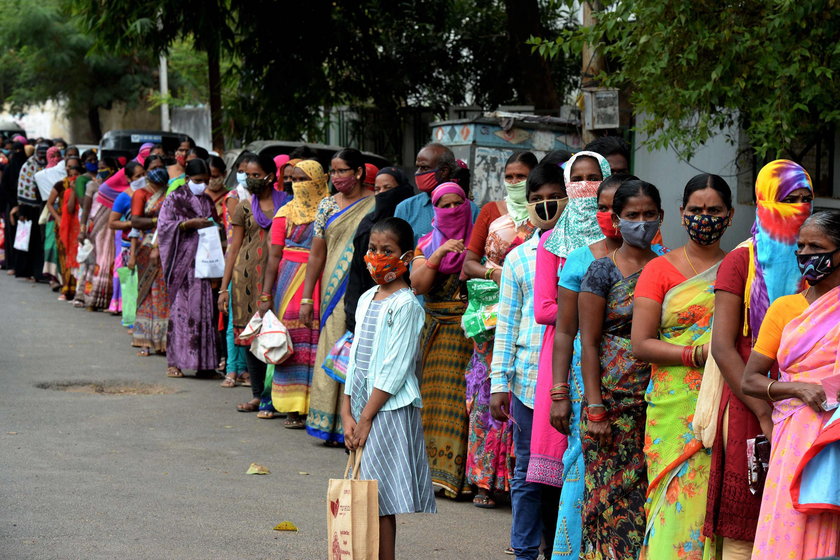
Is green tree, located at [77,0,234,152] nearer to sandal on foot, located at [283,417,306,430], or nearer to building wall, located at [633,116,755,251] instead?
building wall, located at [633,116,755,251]

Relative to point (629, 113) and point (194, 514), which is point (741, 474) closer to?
point (194, 514)

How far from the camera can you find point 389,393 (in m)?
5.27

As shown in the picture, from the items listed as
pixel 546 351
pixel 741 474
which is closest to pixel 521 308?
pixel 546 351

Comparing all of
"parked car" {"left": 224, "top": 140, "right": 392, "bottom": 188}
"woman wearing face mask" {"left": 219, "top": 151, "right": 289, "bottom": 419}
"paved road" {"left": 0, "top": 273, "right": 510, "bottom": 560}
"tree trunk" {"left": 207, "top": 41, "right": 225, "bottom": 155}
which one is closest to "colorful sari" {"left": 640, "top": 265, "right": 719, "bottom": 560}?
"paved road" {"left": 0, "top": 273, "right": 510, "bottom": 560}

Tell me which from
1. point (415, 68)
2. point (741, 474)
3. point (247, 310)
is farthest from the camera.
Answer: point (415, 68)

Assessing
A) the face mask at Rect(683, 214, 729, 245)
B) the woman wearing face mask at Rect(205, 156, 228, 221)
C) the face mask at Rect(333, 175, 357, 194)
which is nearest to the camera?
the face mask at Rect(683, 214, 729, 245)

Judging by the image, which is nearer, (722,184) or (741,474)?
(741,474)

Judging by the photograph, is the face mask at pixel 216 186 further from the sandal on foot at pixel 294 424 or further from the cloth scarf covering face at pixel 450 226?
the cloth scarf covering face at pixel 450 226

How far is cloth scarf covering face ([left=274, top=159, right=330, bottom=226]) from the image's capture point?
9.23 metres

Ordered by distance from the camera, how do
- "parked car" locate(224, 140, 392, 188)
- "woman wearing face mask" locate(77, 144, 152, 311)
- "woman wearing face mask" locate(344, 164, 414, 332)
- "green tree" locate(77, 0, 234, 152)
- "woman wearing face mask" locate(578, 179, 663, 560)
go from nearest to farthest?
"woman wearing face mask" locate(578, 179, 663, 560), "woman wearing face mask" locate(344, 164, 414, 332), "parked car" locate(224, 140, 392, 188), "woman wearing face mask" locate(77, 144, 152, 311), "green tree" locate(77, 0, 234, 152)

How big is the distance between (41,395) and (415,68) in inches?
389

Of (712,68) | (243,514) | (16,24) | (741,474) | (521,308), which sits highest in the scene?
(16,24)

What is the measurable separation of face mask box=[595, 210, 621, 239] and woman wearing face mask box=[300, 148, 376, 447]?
360 centimetres

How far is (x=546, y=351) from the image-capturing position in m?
5.56
